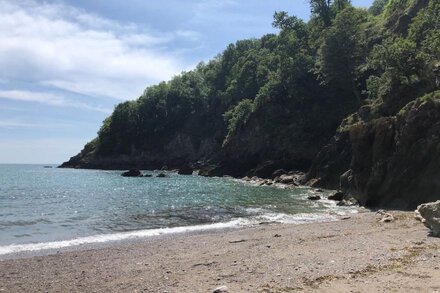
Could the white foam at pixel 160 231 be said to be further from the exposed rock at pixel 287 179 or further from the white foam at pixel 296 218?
the exposed rock at pixel 287 179

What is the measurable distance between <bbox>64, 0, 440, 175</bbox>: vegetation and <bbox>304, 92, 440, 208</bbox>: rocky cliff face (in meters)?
9.43

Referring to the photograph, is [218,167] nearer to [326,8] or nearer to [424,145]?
[326,8]

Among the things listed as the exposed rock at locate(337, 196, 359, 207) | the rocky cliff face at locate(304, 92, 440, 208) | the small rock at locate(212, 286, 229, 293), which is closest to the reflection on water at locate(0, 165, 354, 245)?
the exposed rock at locate(337, 196, 359, 207)

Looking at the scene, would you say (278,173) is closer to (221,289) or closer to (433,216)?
(433,216)

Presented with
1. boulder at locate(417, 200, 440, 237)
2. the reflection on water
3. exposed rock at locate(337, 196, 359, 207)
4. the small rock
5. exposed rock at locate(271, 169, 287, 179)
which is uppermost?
exposed rock at locate(271, 169, 287, 179)

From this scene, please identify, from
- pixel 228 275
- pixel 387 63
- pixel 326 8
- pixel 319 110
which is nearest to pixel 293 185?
pixel 387 63

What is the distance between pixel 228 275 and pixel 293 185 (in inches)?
1785

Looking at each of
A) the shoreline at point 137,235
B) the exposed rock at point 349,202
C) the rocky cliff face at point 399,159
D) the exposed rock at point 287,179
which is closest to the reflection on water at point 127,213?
the shoreline at point 137,235

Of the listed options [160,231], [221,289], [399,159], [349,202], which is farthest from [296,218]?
[221,289]

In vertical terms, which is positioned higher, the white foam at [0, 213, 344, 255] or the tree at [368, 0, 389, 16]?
the tree at [368, 0, 389, 16]

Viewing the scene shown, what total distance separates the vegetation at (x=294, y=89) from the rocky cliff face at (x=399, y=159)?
31.0 ft

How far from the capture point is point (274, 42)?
132m

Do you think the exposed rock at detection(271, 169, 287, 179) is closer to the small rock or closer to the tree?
the small rock

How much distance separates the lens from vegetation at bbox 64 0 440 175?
151 ft
